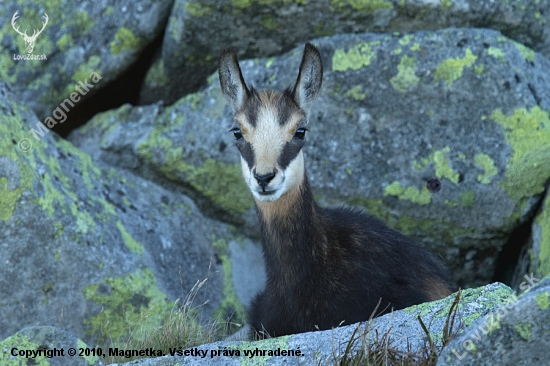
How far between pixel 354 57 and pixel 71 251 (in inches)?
149

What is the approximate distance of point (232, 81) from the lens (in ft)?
25.0

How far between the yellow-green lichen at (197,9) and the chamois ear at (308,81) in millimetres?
2437

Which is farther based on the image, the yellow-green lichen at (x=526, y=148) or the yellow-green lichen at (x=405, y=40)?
the yellow-green lichen at (x=405, y=40)

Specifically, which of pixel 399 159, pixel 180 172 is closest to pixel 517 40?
pixel 399 159

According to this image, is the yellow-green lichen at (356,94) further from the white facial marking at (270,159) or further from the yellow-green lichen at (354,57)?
the white facial marking at (270,159)

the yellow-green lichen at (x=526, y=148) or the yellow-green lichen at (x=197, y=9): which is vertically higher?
the yellow-green lichen at (x=197, y=9)

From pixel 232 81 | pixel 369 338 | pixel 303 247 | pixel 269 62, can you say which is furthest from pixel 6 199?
pixel 369 338

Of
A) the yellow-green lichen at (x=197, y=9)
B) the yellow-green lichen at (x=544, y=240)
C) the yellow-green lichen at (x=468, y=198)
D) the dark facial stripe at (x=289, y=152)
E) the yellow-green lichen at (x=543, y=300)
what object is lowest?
the yellow-green lichen at (x=544, y=240)

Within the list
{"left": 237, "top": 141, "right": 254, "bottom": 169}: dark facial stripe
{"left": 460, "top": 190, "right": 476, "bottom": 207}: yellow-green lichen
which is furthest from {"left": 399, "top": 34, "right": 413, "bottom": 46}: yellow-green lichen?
{"left": 237, "top": 141, "right": 254, "bottom": 169}: dark facial stripe

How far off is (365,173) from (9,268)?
391cm

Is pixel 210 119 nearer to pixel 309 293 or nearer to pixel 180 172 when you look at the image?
pixel 180 172

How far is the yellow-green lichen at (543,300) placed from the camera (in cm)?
407

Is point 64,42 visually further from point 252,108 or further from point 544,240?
point 544,240
